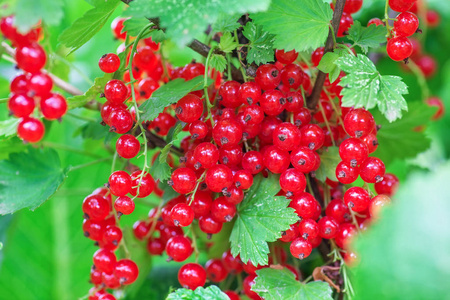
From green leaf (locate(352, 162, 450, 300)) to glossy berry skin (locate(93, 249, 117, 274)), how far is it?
0.44m

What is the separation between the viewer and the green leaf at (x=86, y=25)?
22.8 inches

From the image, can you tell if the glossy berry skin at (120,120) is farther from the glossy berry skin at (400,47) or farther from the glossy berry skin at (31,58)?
the glossy berry skin at (400,47)

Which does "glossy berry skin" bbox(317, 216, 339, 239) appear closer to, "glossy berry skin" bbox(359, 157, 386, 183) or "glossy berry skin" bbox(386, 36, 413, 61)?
"glossy berry skin" bbox(359, 157, 386, 183)

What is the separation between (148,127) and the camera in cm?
74

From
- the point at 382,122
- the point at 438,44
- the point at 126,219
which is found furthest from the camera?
the point at 438,44

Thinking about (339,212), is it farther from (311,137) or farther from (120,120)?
(120,120)

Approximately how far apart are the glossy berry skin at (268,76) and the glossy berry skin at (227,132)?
7cm

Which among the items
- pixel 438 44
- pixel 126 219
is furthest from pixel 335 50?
pixel 438 44

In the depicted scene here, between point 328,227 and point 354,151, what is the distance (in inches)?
4.2

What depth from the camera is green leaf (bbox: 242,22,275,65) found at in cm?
59

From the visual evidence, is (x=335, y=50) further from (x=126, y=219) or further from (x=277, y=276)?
(x=126, y=219)

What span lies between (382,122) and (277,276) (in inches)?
14.2

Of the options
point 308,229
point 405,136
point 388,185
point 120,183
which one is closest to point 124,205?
point 120,183

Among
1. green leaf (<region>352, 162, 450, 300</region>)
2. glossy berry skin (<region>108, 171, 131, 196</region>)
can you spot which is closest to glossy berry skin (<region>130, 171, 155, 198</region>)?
glossy berry skin (<region>108, 171, 131, 196</region>)
